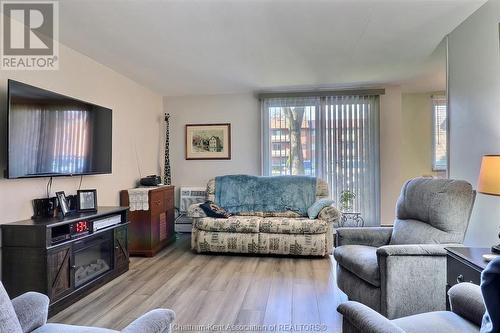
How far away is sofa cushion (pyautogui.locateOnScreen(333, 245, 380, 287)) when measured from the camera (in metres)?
2.09

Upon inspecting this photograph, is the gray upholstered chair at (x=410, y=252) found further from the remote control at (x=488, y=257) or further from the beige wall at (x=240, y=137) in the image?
the beige wall at (x=240, y=137)

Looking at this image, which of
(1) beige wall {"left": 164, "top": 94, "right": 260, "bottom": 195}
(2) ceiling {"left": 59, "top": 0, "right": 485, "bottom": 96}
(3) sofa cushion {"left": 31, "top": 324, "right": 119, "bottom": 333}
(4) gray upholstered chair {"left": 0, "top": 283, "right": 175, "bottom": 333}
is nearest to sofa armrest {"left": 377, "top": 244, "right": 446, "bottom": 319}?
(4) gray upholstered chair {"left": 0, "top": 283, "right": 175, "bottom": 333}

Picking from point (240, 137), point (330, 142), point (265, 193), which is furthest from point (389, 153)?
point (240, 137)

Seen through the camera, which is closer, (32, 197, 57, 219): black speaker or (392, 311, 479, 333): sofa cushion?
(392, 311, 479, 333): sofa cushion

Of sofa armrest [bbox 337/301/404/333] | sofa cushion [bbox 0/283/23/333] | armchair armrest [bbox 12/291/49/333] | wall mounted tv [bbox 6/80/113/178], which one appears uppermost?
wall mounted tv [bbox 6/80/113/178]

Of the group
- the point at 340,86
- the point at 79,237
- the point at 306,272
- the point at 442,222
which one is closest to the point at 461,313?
the point at 442,222

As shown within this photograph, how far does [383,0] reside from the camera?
227 cm

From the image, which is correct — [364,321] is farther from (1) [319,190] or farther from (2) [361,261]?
(1) [319,190]

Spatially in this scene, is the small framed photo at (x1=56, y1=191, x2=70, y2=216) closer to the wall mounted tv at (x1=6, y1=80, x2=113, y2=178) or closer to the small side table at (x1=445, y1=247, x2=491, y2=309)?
the wall mounted tv at (x1=6, y1=80, x2=113, y2=178)

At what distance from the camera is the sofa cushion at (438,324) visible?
132 cm

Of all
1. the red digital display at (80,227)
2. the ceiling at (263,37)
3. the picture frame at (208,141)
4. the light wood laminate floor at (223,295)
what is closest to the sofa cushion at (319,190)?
the picture frame at (208,141)

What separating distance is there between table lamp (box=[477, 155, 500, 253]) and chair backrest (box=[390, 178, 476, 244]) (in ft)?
1.56

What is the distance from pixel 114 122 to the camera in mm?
3867

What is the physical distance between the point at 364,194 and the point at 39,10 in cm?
467
